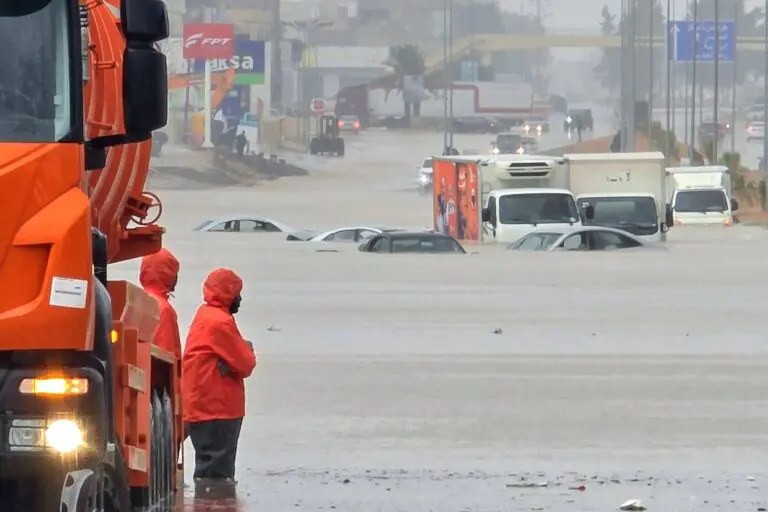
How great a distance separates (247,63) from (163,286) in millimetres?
124046

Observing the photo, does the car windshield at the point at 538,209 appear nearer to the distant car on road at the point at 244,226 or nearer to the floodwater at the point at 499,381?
the floodwater at the point at 499,381

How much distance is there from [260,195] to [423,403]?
2948 inches

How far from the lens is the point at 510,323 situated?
2630 cm

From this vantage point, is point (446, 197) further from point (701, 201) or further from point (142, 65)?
point (142, 65)

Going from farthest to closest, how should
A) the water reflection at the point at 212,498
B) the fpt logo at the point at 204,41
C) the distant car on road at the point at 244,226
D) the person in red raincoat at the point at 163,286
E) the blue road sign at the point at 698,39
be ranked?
the fpt logo at the point at 204,41 < the blue road sign at the point at 698,39 < the distant car on road at the point at 244,226 < the water reflection at the point at 212,498 < the person in red raincoat at the point at 163,286

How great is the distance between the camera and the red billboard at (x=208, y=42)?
401ft

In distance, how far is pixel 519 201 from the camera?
41781 millimetres

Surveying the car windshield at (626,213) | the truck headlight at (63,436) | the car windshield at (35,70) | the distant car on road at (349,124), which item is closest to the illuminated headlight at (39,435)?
the truck headlight at (63,436)

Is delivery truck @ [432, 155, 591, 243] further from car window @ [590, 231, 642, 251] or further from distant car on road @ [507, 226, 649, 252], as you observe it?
car window @ [590, 231, 642, 251]

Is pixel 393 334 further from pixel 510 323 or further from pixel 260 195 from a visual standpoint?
pixel 260 195

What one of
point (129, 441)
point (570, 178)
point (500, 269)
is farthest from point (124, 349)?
point (570, 178)

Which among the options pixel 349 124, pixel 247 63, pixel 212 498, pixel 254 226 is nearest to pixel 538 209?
pixel 254 226

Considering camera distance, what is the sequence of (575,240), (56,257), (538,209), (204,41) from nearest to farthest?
(56,257) < (575,240) < (538,209) < (204,41)

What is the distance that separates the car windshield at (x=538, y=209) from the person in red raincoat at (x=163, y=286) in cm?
3082
